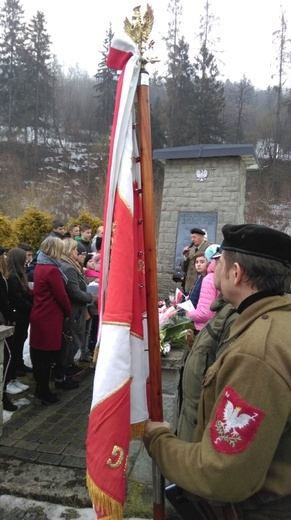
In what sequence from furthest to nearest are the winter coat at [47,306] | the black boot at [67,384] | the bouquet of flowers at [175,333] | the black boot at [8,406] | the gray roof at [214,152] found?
the gray roof at [214,152]
the black boot at [67,384]
the winter coat at [47,306]
the black boot at [8,406]
the bouquet of flowers at [175,333]

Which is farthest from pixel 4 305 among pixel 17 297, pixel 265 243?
pixel 265 243

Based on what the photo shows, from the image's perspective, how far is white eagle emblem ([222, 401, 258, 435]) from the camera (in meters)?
1.17

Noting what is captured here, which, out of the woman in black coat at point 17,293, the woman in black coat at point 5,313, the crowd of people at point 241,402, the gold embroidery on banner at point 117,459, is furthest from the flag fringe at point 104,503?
the woman in black coat at point 17,293

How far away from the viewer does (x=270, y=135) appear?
35.9 m

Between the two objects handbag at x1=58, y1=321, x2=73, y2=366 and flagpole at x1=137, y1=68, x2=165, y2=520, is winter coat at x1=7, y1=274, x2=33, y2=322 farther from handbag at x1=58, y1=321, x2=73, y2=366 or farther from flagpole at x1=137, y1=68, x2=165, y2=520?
flagpole at x1=137, y1=68, x2=165, y2=520

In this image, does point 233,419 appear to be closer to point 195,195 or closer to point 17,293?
point 17,293

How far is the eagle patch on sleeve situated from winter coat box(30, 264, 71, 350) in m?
3.44

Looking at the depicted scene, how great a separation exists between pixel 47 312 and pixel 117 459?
3.09 m

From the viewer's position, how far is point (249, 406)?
117cm

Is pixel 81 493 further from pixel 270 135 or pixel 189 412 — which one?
pixel 270 135

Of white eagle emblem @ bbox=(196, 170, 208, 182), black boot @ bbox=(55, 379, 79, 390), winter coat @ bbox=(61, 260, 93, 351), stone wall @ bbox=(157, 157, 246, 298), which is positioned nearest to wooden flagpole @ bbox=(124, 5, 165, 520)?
winter coat @ bbox=(61, 260, 93, 351)

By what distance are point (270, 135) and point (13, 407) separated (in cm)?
3651

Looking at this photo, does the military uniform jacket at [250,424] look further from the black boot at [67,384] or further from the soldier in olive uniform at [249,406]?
the black boot at [67,384]

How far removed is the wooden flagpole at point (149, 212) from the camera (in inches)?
70.6
